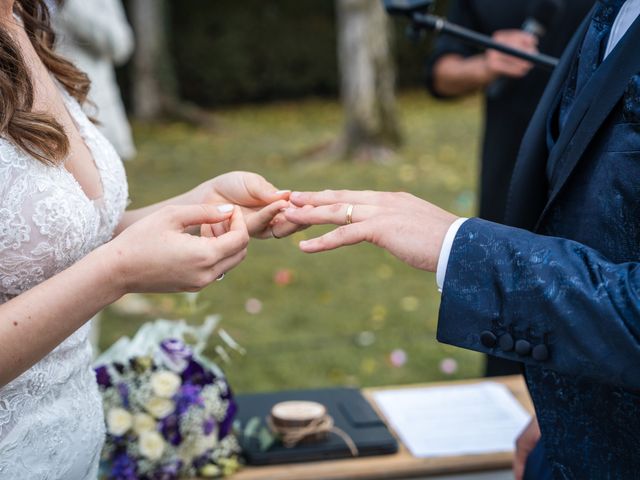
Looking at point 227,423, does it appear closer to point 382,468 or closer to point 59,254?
point 382,468

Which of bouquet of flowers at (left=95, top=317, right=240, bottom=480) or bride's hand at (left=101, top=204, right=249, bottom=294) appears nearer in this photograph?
bride's hand at (left=101, top=204, right=249, bottom=294)

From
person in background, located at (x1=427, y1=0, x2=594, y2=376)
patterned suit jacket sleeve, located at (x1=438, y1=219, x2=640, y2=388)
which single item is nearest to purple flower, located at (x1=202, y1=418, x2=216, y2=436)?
patterned suit jacket sleeve, located at (x1=438, y1=219, x2=640, y2=388)

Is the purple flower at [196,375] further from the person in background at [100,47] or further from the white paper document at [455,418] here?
the person in background at [100,47]

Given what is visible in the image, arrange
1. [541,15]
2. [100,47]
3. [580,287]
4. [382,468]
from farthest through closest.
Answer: [100,47], [541,15], [382,468], [580,287]

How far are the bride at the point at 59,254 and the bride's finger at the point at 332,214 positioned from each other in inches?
4.6

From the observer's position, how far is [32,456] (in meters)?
1.59

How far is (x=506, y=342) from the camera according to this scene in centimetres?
141

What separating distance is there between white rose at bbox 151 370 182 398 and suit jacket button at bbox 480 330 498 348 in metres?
1.20

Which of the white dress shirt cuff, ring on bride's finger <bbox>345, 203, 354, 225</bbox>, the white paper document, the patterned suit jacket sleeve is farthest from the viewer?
the white paper document

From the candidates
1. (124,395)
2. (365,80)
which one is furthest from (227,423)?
(365,80)

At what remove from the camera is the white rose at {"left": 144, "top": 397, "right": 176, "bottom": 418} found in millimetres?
2357

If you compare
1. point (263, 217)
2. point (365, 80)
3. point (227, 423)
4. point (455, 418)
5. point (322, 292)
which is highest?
point (263, 217)

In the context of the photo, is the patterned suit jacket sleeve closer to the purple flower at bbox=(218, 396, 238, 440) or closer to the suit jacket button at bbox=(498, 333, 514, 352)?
the suit jacket button at bbox=(498, 333, 514, 352)

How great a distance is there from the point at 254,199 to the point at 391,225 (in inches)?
20.2
